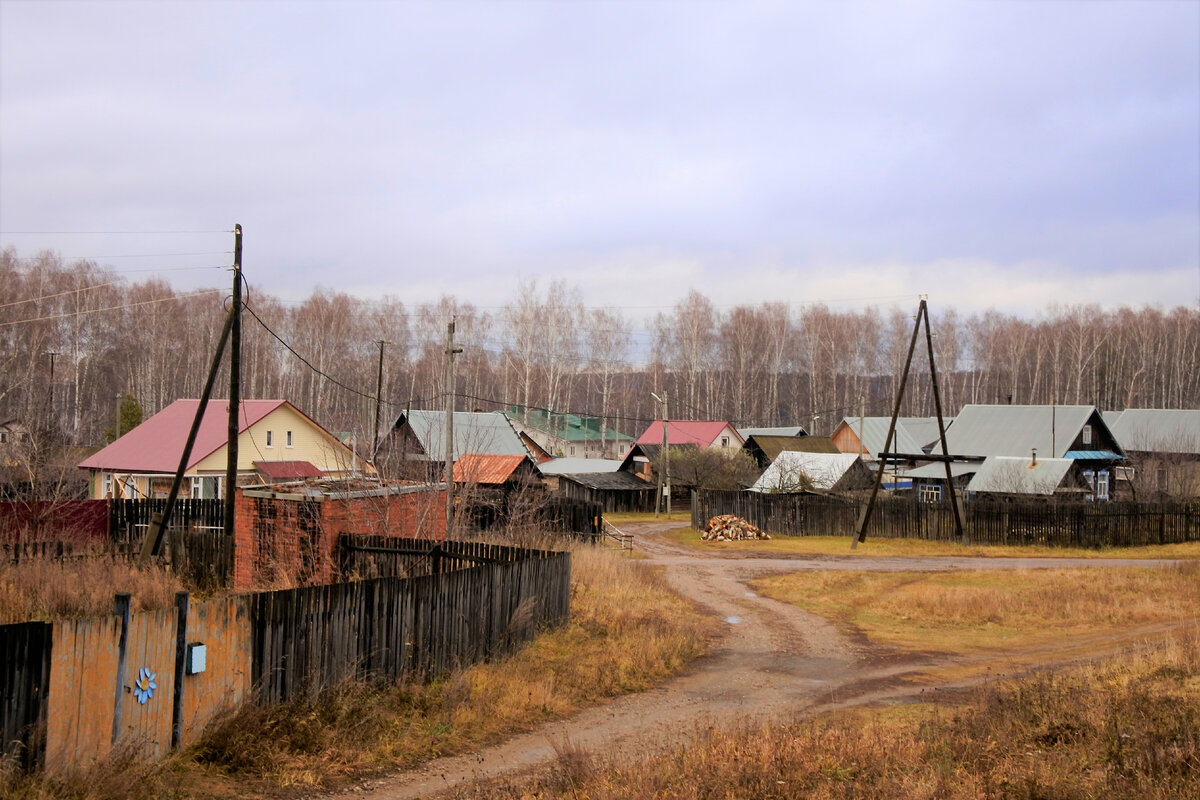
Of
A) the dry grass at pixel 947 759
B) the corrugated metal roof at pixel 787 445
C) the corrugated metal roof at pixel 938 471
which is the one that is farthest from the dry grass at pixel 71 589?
the corrugated metal roof at pixel 787 445

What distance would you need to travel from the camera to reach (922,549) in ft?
119

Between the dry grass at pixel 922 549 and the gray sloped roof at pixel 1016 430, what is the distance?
1475 centimetres

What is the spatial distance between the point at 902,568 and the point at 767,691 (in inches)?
733

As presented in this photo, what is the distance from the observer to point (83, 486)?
38062 mm

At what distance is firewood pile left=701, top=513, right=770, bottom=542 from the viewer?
Answer: 39375mm

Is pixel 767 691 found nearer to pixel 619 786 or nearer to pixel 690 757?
pixel 690 757

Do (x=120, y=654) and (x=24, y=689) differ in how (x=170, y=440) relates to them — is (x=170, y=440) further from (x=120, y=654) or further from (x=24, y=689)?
(x=24, y=689)

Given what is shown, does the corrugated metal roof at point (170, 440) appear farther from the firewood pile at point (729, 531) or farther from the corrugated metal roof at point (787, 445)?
the corrugated metal roof at point (787, 445)

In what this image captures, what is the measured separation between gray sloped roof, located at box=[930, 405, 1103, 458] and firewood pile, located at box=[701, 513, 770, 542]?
69.7 feet

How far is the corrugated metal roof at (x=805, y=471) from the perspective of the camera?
4681cm

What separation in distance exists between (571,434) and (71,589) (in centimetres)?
7139

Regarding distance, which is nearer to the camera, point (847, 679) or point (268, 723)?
point (268, 723)

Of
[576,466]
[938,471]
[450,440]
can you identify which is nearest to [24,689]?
[450,440]

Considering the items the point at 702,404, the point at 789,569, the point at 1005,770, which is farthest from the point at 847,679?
the point at 702,404
